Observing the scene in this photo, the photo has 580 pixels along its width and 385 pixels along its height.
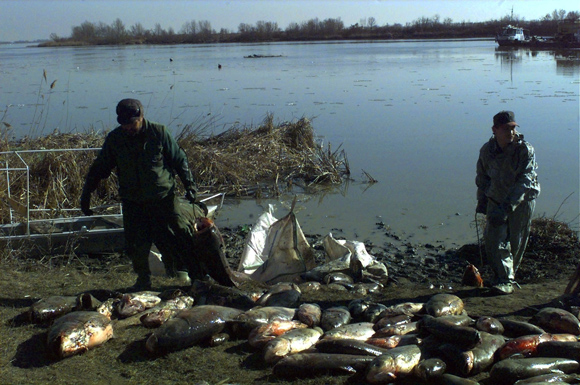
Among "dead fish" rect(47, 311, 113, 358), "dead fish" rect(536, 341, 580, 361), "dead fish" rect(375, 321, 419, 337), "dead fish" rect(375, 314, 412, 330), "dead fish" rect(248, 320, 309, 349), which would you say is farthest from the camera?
"dead fish" rect(375, 314, 412, 330)

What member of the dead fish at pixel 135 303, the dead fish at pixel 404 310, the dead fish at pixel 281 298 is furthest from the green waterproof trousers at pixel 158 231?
the dead fish at pixel 404 310

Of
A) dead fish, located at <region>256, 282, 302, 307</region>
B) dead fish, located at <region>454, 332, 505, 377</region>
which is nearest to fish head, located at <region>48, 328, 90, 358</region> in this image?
dead fish, located at <region>256, 282, 302, 307</region>

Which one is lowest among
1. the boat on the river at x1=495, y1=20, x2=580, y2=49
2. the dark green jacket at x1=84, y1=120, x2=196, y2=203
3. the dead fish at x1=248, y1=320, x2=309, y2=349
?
the dead fish at x1=248, y1=320, x2=309, y2=349

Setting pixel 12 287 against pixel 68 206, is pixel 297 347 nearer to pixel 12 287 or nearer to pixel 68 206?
pixel 12 287

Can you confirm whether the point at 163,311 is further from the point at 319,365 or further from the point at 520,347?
the point at 520,347

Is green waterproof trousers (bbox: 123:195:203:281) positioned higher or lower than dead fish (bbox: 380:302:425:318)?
higher

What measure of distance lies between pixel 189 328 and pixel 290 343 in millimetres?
847

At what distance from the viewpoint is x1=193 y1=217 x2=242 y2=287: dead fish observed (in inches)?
252

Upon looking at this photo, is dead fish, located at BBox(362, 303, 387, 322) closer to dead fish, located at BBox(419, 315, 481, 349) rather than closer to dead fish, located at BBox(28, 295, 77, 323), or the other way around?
dead fish, located at BBox(419, 315, 481, 349)

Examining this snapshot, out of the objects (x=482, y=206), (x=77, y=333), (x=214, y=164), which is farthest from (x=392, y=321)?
(x=214, y=164)

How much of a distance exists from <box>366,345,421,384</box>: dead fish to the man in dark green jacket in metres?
2.87

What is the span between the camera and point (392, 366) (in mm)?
4156

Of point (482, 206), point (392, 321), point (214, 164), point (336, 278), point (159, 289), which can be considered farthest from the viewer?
point (214, 164)

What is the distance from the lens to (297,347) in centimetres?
466
